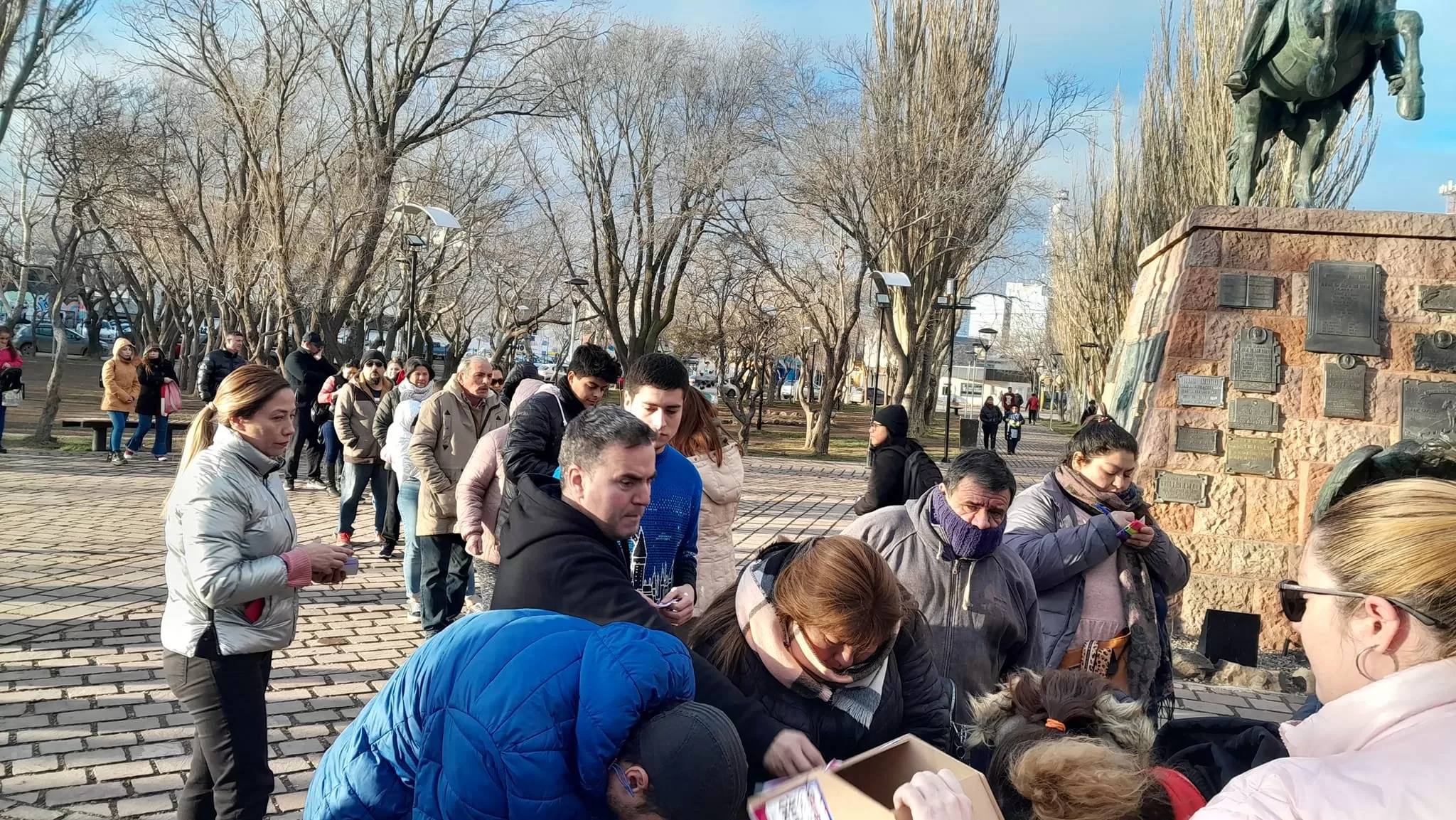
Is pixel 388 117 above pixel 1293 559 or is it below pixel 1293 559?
above

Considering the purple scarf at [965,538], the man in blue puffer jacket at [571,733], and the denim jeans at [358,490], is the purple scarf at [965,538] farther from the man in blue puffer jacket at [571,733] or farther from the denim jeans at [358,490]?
the denim jeans at [358,490]

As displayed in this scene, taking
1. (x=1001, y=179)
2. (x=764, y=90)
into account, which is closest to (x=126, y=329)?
(x=764, y=90)

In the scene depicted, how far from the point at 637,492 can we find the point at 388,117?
23379 mm

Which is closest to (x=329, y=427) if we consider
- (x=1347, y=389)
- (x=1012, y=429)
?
(x=1347, y=389)

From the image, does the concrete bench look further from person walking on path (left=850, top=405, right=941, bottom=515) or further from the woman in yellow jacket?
person walking on path (left=850, top=405, right=941, bottom=515)

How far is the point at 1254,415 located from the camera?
291 inches

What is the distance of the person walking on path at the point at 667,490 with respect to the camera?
3.86 m

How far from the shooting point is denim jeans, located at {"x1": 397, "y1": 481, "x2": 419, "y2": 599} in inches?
269

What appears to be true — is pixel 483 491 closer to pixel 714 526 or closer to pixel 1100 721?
pixel 714 526

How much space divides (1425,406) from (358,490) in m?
8.63

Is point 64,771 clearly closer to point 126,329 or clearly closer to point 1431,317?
point 1431,317

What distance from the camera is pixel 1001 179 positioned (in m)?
23.4

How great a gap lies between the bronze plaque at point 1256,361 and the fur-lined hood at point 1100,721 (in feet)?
19.8

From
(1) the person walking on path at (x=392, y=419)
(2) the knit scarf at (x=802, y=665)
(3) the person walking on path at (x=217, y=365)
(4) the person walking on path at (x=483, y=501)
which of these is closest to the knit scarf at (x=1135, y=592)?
(2) the knit scarf at (x=802, y=665)
